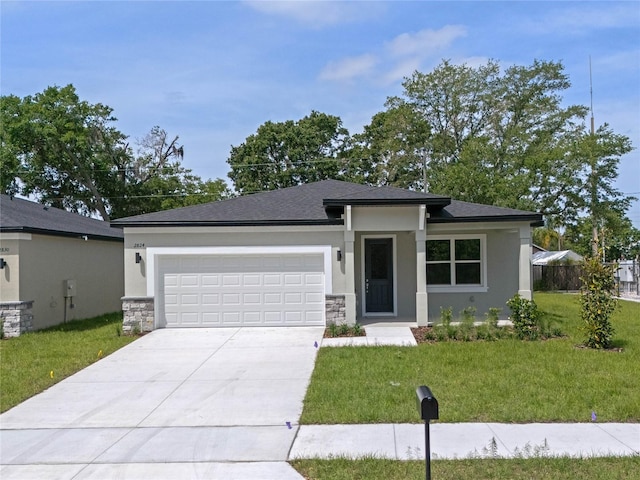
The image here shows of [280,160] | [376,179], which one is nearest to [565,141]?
[376,179]

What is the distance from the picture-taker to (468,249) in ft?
51.7

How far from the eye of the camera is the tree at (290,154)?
133ft

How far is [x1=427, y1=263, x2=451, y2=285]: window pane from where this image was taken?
51.7 ft

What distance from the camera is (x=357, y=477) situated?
16.9 feet

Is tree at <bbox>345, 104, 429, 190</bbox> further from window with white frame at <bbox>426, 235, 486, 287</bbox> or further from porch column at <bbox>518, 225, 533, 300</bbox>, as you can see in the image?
porch column at <bbox>518, 225, 533, 300</bbox>

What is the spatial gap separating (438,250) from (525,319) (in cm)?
378

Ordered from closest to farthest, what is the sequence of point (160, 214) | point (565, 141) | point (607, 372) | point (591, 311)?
point (607, 372) < point (591, 311) < point (160, 214) < point (565, 141)

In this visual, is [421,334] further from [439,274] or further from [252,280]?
[252,280]

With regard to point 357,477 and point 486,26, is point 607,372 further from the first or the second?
point 486,26

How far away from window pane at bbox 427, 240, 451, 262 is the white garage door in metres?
3.41

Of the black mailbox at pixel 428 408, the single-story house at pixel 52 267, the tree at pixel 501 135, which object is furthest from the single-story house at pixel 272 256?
the tree at pixel 501 135

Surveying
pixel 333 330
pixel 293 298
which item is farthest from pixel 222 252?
pixel 333 330

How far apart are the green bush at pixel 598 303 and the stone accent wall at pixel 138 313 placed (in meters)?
9.94

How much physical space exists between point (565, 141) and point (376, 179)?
1223cm
